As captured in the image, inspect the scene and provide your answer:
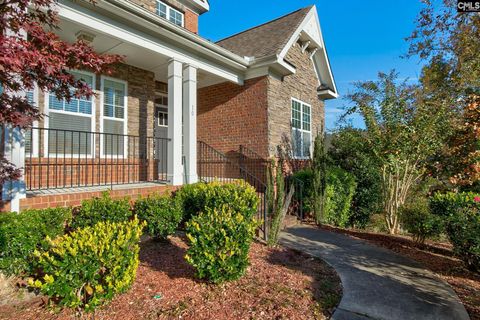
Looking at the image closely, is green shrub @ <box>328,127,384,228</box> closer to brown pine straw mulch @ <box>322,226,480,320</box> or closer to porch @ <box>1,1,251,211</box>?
brown pine straw mulch @ <box>322,226,480,320</box>

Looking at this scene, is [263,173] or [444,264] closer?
[444,264]

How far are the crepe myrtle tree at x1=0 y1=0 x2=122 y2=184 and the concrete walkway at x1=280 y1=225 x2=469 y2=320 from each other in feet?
13.6

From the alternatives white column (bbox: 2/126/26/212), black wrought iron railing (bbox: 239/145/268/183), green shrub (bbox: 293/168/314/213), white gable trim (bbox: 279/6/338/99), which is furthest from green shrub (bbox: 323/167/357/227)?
white column (bbox: 2/126/26/212)

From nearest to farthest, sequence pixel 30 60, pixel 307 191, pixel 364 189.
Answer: pixel 30 60, pixel 307 191, pixel 364 189

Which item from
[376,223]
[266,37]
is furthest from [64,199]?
[376,223]

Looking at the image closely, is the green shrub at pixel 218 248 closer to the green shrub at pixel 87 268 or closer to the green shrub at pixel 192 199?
the green shrub at pixel 87 268

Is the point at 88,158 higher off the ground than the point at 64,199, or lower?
higher

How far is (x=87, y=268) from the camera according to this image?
114 inches

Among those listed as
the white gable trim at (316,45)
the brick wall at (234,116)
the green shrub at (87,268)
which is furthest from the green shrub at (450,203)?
the white gable trim at (316,45)

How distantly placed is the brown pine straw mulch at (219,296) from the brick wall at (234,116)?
5.47 m

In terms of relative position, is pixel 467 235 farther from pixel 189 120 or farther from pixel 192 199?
pixel 189 120

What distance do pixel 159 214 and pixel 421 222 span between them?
18.5 feet

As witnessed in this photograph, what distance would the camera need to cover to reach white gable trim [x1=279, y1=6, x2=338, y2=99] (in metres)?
10.8

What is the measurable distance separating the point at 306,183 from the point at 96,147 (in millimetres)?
6509
